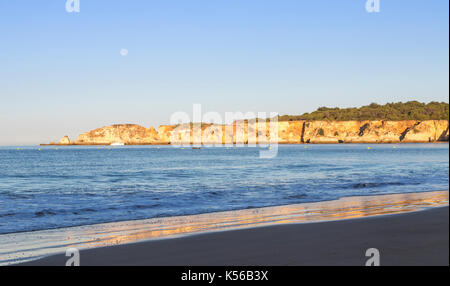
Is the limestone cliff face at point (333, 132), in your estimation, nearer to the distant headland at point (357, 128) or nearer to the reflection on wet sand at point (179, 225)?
the distant headland at point (357, 128)

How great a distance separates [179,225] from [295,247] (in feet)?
13.5

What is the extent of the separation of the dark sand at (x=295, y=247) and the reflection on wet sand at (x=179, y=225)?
0.78m

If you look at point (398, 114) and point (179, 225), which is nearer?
point (179, 225)

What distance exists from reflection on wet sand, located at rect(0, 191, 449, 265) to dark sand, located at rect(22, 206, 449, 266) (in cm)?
78

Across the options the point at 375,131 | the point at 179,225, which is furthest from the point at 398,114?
the point at 179,225

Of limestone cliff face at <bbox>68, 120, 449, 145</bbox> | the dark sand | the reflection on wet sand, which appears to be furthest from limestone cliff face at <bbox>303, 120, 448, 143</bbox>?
the dark sand

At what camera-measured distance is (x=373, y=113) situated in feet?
618

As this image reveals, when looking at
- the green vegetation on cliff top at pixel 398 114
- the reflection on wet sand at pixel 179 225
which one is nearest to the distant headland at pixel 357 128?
the green vegetation on cliff top at pixel 398 114

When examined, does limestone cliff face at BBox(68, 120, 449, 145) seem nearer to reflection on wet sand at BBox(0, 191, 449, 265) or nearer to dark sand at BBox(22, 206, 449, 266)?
reflection on wet sand at BBox(0, 191, 449, 265)

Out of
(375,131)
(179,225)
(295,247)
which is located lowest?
(179,225)

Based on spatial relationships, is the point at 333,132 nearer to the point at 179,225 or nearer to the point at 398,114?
the point at 398,114

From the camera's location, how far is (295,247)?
7113 millimetres
